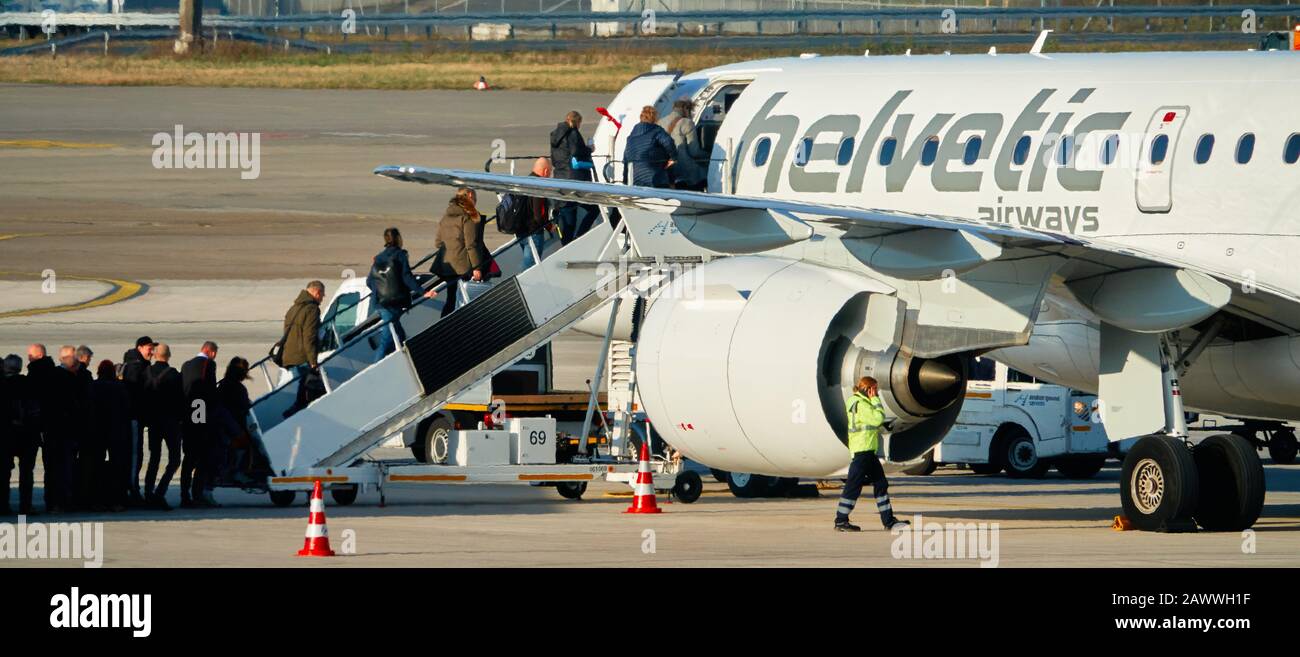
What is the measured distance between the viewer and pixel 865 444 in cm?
1992

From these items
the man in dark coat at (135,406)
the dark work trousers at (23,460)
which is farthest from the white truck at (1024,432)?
the dark work trousers at (23,460)

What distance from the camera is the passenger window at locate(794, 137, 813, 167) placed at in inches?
933

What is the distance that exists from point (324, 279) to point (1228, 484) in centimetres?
2742

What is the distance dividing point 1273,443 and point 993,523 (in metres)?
13.0

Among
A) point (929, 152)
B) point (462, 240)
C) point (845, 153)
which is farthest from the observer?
point (462, 240)

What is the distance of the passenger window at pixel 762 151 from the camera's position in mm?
24219

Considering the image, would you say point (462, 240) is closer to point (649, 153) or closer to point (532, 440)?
point (649, 153)

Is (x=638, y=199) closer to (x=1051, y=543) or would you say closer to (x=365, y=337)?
(x=1051, y=543)

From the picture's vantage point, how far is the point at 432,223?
168ft

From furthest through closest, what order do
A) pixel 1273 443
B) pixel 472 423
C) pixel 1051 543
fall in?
1. pixel 1273 443
2. pixel 472 423
3. pixel 1051 543

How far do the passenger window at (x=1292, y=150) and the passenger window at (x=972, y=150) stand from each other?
3440 millimetres

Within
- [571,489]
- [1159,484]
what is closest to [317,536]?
[571,489]

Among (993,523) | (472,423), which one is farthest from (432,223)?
(993,523)

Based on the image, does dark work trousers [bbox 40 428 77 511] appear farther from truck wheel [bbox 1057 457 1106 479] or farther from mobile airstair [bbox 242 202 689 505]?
truck wheel [bbox 1057 457 1106 479]
